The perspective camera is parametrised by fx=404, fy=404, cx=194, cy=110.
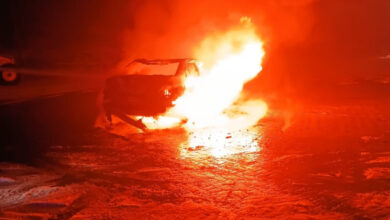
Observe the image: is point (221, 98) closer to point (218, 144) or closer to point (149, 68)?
point (149, 68)

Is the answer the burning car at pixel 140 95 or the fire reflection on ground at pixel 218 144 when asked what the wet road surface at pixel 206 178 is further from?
the burning car at pixel 140 95

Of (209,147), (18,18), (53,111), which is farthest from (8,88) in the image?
(18,18)

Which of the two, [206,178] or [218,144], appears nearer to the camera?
[206,178]

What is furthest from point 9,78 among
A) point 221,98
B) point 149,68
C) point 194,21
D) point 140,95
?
point 140,95

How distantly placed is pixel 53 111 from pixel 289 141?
672 cm

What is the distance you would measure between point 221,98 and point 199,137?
3.36m

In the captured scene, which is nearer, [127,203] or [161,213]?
[161,213]

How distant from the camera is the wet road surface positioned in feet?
15.1

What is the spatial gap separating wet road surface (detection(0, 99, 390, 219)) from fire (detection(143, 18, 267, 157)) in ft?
0.99

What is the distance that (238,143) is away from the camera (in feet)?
25.3

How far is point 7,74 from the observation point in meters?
16.8

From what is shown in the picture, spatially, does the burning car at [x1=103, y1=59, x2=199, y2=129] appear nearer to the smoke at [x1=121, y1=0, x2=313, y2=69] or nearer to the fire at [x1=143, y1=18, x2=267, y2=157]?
the fire at [x1=143, y1=18, x2=267, y2=157]

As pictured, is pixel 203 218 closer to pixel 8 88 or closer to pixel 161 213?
pixel 161 213

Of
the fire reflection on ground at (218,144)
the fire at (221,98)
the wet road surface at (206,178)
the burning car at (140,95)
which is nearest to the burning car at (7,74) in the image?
the fire at (221,98)
